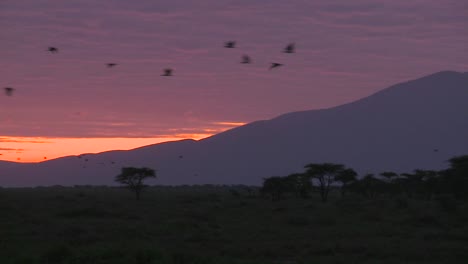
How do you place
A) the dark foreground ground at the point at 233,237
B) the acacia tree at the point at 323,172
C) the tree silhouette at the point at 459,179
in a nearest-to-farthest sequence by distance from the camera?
the dark foreground ground at the point at 233,237, the tree silhouette at the point at 459,179, the acacia tree at the point at 323,172

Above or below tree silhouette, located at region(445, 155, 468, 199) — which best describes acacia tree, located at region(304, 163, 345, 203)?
above

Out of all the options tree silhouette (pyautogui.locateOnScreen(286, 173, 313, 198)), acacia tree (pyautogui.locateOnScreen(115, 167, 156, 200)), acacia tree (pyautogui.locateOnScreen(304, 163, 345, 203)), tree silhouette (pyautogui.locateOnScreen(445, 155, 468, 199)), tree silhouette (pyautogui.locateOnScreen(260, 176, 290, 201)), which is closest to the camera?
tree silhouette (pyautogui.locateOnScreen(445, 155, 468, 199))

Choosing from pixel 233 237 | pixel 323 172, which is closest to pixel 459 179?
pixel 233 237

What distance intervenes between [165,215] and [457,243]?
18.3 meters

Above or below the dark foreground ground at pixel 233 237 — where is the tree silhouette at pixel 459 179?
above

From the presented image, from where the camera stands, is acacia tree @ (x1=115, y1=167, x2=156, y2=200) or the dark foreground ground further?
acacia tree @ (x1=115, y1=167, x2=156, y2=200)

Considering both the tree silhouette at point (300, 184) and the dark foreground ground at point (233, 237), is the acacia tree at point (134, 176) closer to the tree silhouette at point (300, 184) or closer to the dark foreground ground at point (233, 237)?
the tree silhouette at point (300, 184)

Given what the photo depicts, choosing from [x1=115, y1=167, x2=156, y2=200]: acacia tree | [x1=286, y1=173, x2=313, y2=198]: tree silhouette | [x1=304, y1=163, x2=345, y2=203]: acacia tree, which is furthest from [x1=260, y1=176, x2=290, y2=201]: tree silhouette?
[x1=115, y1=167, x2=156, y2=200]: acacia tree

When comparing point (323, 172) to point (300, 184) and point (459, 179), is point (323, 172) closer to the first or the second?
point (300, 184)

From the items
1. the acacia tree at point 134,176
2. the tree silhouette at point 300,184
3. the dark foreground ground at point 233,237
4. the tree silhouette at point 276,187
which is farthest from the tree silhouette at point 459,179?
the acacia tree at point 134,176

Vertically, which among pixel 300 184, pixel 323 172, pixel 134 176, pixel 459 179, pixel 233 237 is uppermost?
pixel 134 176

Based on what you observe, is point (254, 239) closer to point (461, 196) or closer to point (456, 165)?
Answer: point (461, 196)

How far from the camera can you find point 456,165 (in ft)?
154

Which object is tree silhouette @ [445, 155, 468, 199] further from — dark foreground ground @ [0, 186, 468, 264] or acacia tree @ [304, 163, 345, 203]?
acacia tree @ [304, 163, 345, 203]
